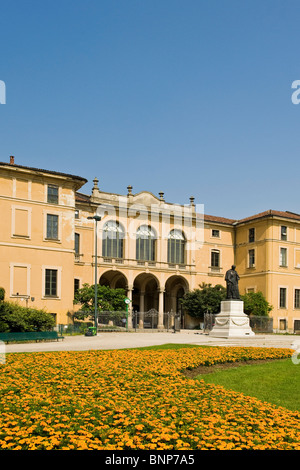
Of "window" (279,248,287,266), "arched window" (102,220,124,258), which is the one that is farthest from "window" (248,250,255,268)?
"arched window" (102,220,124,258)

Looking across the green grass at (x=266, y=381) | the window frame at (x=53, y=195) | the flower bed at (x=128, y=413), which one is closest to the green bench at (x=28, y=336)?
the flower bed at (x=128, y=413)

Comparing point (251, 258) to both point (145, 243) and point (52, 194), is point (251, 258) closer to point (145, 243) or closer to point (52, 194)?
point (145, 243)

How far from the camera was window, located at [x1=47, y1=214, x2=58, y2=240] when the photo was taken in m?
42.2

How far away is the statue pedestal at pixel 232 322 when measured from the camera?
30.6 metres

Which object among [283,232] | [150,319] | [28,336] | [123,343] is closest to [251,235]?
[283,232]

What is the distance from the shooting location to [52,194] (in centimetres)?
4241

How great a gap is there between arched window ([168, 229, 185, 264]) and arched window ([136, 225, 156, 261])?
2.24 m

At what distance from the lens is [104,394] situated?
9.83m

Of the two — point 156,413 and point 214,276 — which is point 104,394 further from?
point 214,276

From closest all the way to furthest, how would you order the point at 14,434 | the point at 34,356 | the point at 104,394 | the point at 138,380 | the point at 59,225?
the point at 14,434, the point at 104,394, the point at 138,380, the point at 34,356, the point at 59,225

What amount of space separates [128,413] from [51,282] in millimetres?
34559

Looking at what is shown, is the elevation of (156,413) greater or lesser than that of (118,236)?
lesser

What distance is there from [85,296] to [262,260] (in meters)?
22.3
